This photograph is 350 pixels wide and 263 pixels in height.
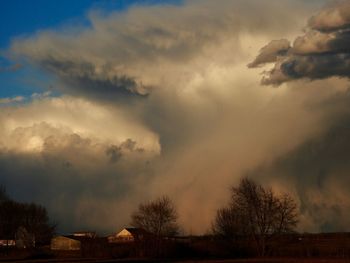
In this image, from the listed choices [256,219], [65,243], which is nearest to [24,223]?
[65,243]

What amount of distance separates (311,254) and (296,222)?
12.7m

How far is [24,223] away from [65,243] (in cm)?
1831

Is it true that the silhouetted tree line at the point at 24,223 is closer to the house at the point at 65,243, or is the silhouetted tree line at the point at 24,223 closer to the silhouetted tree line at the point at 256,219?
the house at the point at 65,243

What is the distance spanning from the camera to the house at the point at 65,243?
6161 inches

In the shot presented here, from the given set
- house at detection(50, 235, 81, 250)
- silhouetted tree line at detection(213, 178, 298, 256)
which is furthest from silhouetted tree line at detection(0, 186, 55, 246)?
silhouetted tree line at detection(213, 178, 298, 256)

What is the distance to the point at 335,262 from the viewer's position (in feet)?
240

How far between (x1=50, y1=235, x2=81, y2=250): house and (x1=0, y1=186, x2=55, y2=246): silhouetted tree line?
7.94m

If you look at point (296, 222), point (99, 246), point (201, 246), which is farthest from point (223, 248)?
point (99, 246)

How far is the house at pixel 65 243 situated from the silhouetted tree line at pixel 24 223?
26.1 feet

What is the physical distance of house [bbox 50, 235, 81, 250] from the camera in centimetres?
15649

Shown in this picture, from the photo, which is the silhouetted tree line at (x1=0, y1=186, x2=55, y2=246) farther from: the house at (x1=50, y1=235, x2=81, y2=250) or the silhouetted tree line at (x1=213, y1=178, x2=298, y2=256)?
the silhouetted tree line at (x1=213, y1=178, x2=298, y2=256)

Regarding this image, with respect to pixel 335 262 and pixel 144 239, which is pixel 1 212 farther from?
pixel 335 262

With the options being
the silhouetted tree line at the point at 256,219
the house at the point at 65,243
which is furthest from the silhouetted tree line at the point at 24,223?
the silhouetted tree line at the point at 256,219

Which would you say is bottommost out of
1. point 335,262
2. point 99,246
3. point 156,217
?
point 335,262
